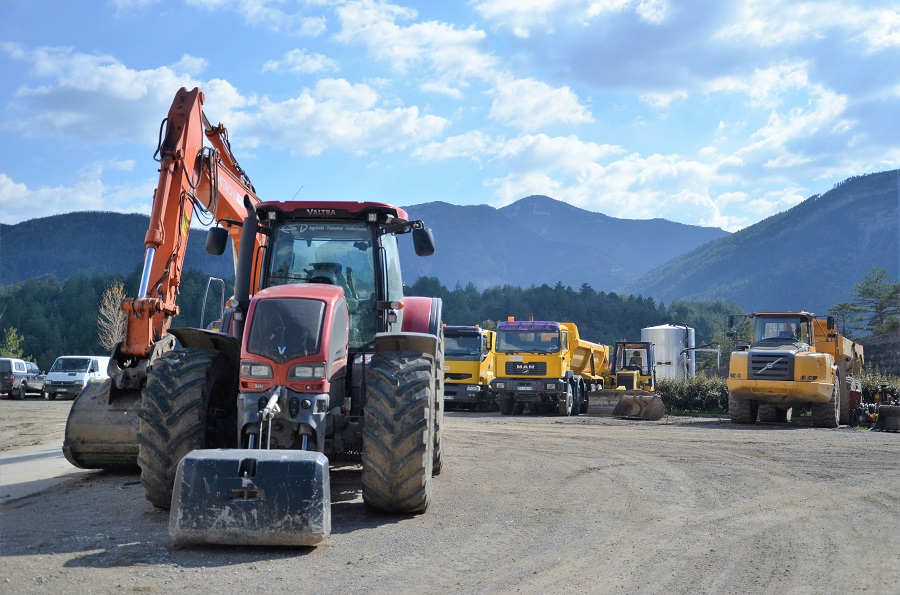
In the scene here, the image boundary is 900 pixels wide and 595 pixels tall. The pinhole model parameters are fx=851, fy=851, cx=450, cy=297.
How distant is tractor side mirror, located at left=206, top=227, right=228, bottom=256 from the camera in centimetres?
848

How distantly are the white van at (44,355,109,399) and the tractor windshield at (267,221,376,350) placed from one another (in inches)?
1029


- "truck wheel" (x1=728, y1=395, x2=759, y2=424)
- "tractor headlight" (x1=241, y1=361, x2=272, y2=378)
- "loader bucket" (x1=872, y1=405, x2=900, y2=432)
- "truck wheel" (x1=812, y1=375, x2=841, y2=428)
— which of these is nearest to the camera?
"tractor headlight" (x1=241, y1=361, x2=272, y2=378)

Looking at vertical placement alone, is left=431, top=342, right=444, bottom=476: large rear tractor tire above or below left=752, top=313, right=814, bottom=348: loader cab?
below

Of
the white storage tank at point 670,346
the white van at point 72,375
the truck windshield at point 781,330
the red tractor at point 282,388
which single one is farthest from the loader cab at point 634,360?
the red tractor at point 282,388

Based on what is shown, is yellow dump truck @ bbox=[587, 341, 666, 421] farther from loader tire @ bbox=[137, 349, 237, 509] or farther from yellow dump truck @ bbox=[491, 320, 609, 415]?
loader tire @ bbox=[137, 349, 237, 509]

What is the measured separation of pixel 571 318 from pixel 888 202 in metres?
128

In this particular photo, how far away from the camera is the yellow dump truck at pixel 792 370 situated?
19.9m

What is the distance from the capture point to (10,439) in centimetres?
1494

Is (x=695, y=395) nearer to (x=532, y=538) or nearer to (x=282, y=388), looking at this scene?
(x=532, y=538)

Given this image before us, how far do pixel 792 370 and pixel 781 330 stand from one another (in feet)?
5.85

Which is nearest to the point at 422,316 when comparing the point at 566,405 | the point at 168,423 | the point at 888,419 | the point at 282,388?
the point at 282,388

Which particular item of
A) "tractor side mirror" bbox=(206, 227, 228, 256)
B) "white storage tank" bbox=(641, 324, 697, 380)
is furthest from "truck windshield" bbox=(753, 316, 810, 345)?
"white storage tank" bbox=(641, 324, 697, 380)

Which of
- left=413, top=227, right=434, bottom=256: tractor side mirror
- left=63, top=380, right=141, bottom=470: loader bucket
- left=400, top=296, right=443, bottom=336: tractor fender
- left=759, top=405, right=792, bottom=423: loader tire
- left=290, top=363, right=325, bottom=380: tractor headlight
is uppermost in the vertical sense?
left=413, top=227, right=434, bottom=256: tractor side mirror

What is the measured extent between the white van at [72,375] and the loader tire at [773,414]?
22.9 meters
